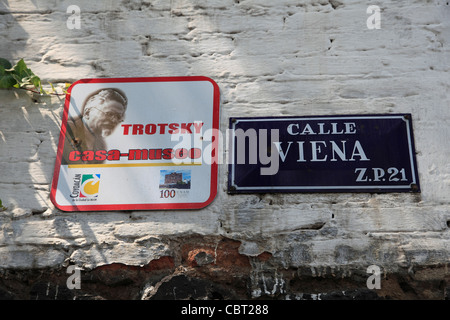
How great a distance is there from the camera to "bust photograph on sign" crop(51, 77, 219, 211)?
2109 mm

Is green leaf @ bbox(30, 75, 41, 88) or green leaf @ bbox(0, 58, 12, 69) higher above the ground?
green leaf @ bbox(0, 58, 12, 69)

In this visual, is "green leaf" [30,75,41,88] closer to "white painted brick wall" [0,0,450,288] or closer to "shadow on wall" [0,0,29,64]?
"white painted brick wall" [0,0,450,288]

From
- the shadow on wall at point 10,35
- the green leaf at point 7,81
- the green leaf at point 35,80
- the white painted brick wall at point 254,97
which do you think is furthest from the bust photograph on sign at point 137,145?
the shadow on wall at point 10,35

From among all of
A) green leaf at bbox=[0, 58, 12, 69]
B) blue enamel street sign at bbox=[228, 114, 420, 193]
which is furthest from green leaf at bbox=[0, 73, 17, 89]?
blue enamel street sign at bbox=[228, 114, 420, 193]

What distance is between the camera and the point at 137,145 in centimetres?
221

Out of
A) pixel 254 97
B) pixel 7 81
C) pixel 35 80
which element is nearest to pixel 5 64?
pixel 7 81

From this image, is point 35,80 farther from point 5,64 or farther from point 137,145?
point 137,145

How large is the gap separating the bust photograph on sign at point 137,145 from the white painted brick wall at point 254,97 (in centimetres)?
5

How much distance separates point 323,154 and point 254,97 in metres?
0.44

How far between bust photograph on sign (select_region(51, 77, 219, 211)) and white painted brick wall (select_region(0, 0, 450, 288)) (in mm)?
54

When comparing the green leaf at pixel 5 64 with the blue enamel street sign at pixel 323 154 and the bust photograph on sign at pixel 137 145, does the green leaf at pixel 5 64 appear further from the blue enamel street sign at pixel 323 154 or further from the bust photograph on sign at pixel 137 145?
the blue enamel street sign at pixel 323 154

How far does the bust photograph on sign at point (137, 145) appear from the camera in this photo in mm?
2109

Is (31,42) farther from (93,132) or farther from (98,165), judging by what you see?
(98,165)
